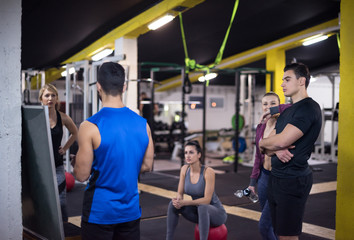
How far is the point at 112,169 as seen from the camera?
5.04 ft

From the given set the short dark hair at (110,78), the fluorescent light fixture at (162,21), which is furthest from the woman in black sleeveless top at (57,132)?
the fluorescent light fixture at (162,21)

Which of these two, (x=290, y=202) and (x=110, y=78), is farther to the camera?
(x=290, y=202)

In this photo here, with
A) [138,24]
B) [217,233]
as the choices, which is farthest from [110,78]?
[138,24]

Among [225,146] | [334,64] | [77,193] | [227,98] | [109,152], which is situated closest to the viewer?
[109,152]

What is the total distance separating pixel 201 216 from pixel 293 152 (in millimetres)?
1030

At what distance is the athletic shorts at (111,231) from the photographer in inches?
60.7

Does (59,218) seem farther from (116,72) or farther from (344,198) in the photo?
(344,198)

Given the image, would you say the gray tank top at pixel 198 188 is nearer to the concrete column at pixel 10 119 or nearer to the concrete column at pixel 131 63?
the concrete column at pixel 10 119

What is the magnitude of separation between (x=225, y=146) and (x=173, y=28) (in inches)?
146

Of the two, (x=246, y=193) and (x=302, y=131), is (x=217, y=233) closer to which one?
(x=246, y=193)

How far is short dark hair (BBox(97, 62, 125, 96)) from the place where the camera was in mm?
1550

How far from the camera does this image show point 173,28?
7.66 metres

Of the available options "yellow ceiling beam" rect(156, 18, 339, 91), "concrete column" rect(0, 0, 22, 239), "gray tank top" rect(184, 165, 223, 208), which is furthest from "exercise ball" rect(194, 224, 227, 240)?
"yellow ceiling beam" rect(156, 18, 339, 91)

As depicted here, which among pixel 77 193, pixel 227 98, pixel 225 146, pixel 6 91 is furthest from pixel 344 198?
pixel 227 98
